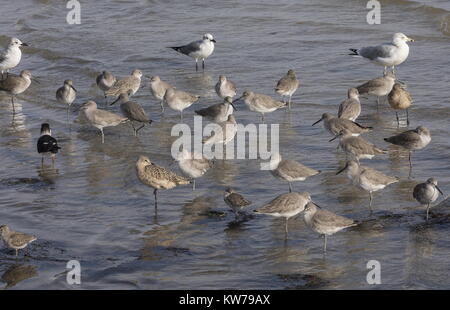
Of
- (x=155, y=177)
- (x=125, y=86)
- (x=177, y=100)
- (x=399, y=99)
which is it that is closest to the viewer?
(x=155, y=177)

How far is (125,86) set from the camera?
16.1 m

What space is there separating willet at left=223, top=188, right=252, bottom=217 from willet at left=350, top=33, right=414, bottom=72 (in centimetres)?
749

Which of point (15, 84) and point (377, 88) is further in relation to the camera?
point (15, 84)

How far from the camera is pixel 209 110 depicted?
48.0 ft

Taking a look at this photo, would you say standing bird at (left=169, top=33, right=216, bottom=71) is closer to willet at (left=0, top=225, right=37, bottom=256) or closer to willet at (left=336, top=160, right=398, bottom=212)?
willet at (left=336, top=160, right=398, bottom=212)

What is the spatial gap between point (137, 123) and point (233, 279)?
6395mm

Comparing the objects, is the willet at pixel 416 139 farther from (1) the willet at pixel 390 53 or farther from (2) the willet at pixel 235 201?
(1) the willet at pixel 390 53

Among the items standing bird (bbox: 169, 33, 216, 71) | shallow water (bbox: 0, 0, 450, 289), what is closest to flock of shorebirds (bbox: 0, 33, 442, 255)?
standing bird (bbox: 169, 33, 216, 71)

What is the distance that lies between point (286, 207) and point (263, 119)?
5.12m

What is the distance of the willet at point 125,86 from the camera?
1597cm

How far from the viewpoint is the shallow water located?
9266 millimetres

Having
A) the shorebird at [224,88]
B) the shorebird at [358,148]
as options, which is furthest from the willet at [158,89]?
the shorebird at [358,148]

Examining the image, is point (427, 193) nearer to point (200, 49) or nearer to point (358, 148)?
point (358, 148)

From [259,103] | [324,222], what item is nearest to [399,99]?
[259,103]
